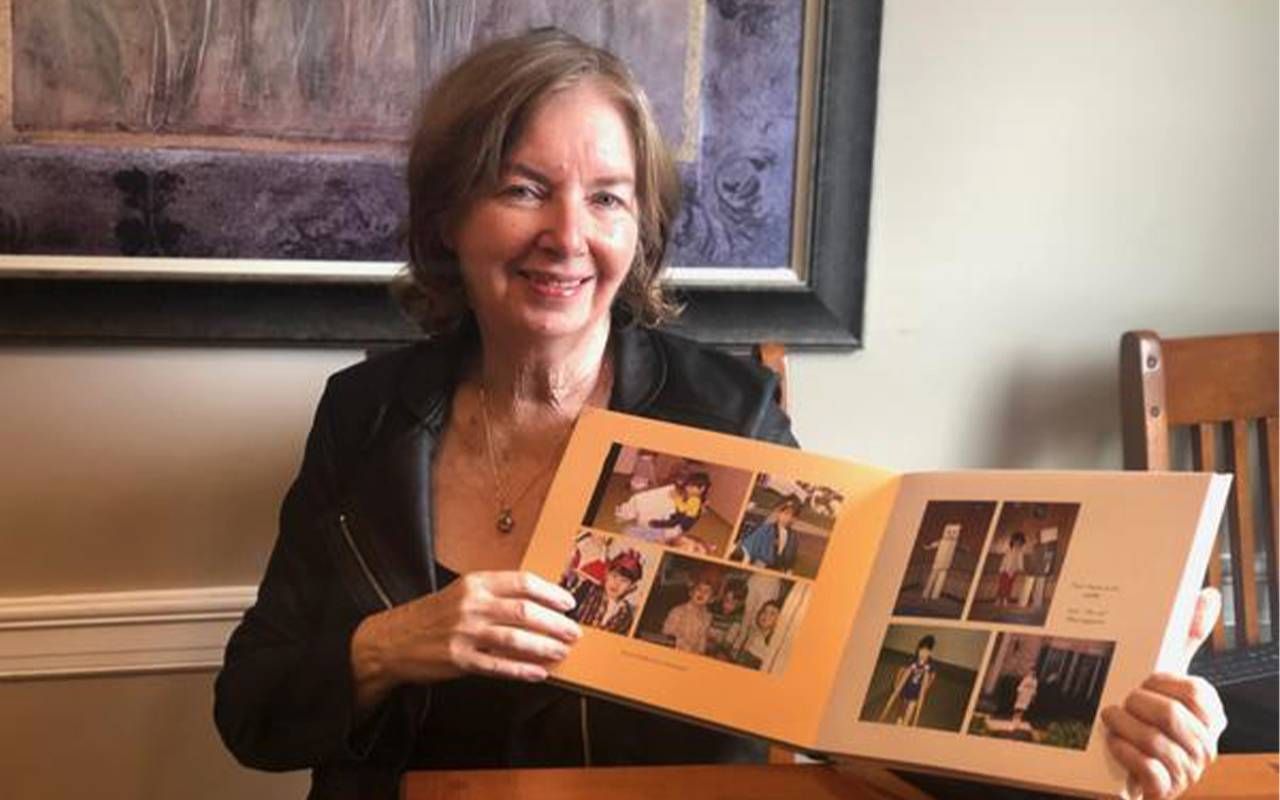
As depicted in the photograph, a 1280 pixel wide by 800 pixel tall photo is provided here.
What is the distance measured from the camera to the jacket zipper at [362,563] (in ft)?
4.77

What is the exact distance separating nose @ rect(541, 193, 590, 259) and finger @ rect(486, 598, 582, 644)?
0.37m

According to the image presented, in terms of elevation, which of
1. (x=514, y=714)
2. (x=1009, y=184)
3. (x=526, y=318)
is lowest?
(x=514, y=714)

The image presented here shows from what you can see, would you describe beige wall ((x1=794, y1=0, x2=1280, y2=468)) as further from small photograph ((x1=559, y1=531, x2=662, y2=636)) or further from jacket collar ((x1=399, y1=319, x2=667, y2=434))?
small photograph ((x1=559, y1=531, x2=662, y2=636))

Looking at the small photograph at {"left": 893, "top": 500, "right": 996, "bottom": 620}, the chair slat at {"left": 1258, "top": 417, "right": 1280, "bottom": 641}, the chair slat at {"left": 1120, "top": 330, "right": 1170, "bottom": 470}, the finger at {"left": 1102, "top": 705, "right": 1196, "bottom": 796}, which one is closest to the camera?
the finger at {"left": 1102, "top": 705, "right": 1196, "bottom": 796}

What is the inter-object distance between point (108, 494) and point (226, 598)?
0.64 feet

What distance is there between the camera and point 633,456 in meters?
1.32

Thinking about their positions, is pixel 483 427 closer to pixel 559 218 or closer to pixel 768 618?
pixel 559 218

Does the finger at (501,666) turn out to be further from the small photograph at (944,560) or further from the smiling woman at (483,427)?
the small photograph at (944,560)

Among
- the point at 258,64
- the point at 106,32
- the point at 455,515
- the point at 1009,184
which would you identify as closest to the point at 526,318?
the point at 455,515

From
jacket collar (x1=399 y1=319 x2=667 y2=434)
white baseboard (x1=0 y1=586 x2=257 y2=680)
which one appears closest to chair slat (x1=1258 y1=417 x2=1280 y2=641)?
jacket collar (x1=399 y1=319 x2=667 y2=434)

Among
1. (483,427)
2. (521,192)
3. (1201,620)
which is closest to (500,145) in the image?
(521,192)

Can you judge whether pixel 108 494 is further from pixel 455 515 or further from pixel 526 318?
pixel 526 318

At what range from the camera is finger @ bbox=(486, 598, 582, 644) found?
123 centimetres

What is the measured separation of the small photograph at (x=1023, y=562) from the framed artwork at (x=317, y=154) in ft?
2.66
